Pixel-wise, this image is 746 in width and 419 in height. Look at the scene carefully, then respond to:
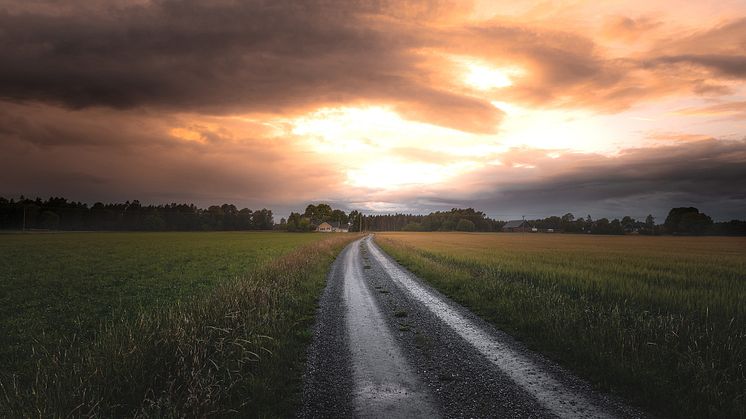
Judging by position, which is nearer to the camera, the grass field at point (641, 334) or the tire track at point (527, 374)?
the tire track at point (527, 374)

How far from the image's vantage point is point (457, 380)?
263 inches

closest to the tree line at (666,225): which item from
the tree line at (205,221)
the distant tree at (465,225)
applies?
the tree line at (205,221)

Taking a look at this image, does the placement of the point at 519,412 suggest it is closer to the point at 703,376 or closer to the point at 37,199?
the point at 703,376

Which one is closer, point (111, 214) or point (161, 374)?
point (161, 374)

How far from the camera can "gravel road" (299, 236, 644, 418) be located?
5617 mm

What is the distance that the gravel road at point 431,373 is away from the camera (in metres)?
5.62

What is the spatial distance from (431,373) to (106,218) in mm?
200681

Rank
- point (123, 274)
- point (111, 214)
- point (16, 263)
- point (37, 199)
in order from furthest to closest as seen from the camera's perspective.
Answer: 1. point (37, 199)
2. point (111, 214)
3. point (16, 263)
4. point (123, 274)

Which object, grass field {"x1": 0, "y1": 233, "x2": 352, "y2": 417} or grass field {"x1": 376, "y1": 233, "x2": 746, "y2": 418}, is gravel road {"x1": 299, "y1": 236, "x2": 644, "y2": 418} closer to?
grass field {"x1": 376, "y1": 233, "x2": 746, "y2": 418}

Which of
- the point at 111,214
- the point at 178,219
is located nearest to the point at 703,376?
the point at 178,219

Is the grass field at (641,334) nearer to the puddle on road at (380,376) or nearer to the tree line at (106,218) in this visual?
the puddle on road at (380,376)

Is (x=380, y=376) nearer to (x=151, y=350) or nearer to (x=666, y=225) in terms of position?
(x=151, y=350)

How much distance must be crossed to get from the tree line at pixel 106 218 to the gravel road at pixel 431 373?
15910cm

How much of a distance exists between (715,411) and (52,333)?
15599 millimetres
